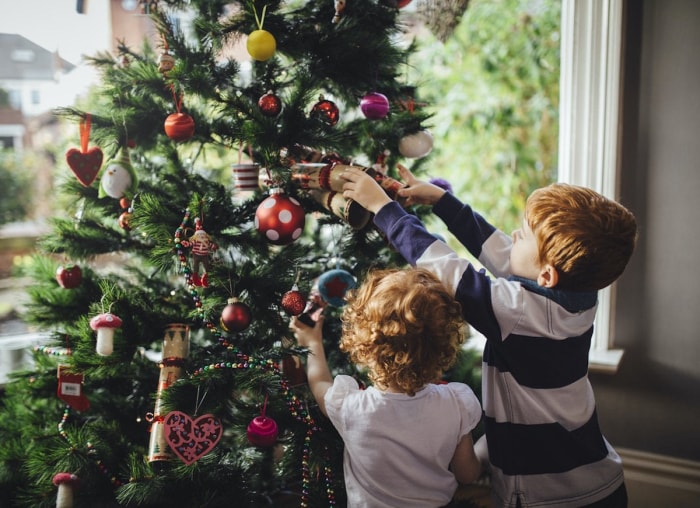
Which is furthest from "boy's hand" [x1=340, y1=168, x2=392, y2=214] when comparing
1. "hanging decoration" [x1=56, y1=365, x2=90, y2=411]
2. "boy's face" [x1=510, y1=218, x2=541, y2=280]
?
"hanging decoration" [x1=56, y1=365, x2=90, y2=411]

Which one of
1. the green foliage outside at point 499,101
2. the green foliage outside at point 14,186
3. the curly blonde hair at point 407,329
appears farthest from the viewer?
the green foliage outside at point 499,101

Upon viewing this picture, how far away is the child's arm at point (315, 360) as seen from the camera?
1.15 meters

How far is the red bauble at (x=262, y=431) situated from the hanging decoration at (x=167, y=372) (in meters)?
0.17

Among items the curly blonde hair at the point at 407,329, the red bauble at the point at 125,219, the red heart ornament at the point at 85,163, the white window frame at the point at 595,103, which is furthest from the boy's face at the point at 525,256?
the red heart ornament at the point at 85,163

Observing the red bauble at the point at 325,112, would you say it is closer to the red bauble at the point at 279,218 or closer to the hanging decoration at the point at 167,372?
the red bauble at the point at 279,218

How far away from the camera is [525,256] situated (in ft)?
3.51

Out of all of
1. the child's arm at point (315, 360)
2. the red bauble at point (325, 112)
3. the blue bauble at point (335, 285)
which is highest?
the red bauble at point (325, 112)

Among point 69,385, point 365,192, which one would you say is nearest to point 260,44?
point 365,192

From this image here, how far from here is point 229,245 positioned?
4.01 feet

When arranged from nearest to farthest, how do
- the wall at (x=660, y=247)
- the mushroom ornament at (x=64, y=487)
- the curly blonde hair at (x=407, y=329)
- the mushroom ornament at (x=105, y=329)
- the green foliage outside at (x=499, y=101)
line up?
the curly blonde hair at (x=407, y=329) → the mushroom ornament at (x=105, y=329) → the mushroom ornament at (x=64, y=487) → the wall at (x=660, y=247) → the green foliage outside at (x=499, y=101)

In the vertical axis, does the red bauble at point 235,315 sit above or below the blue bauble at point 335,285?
below

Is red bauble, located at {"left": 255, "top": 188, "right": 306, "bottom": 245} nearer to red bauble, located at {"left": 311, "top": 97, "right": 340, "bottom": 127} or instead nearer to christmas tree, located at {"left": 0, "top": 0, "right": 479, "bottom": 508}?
christmas tree, located at {"left": 0, "top": 0, "right": 479, "bottom": 508}

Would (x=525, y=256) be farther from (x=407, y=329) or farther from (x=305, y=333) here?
(x=305, y=333)

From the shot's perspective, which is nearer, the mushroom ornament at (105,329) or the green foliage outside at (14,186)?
the mushroom ornament at (105,329)
